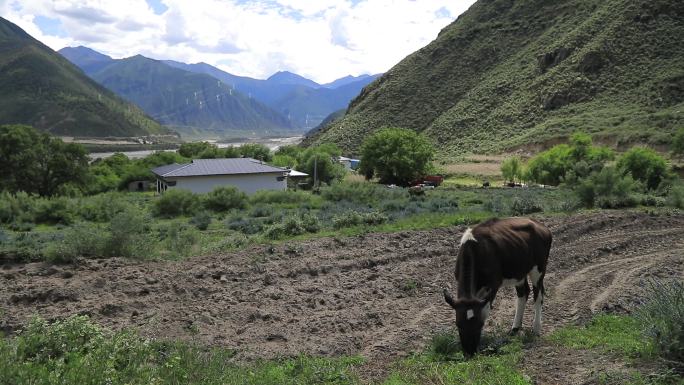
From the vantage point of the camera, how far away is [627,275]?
41.0ft

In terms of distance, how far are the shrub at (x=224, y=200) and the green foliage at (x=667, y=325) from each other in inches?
1357

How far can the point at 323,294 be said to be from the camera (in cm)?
1183

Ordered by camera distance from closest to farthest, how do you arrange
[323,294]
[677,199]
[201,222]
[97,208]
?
1. [323,294]
2. [677,199]
3. [201,222]
4. [97,208]

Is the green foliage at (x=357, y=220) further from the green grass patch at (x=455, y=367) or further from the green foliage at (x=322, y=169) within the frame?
the green foliage at (x=322, y=169)

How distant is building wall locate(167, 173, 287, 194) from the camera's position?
50.4 meters

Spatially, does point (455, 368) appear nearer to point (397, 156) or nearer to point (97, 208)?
point (97, 208)

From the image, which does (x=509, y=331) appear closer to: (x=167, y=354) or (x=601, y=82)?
(x=167, y=354)

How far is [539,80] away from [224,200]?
2945 inches

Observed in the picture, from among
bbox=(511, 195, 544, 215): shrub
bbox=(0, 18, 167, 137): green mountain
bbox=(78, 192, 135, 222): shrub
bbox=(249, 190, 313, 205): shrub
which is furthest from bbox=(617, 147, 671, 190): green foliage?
bbox=(0, 18, 167, 137): green mountain

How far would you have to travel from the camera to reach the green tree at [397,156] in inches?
2520

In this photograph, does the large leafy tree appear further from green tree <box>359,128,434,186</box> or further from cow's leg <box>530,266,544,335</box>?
cow's leg <box>530,266,544,335</box>

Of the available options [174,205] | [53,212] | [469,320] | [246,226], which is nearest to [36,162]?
[53,212]

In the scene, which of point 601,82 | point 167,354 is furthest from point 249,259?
point 601,82

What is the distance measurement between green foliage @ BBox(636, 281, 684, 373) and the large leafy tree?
53775 mm
